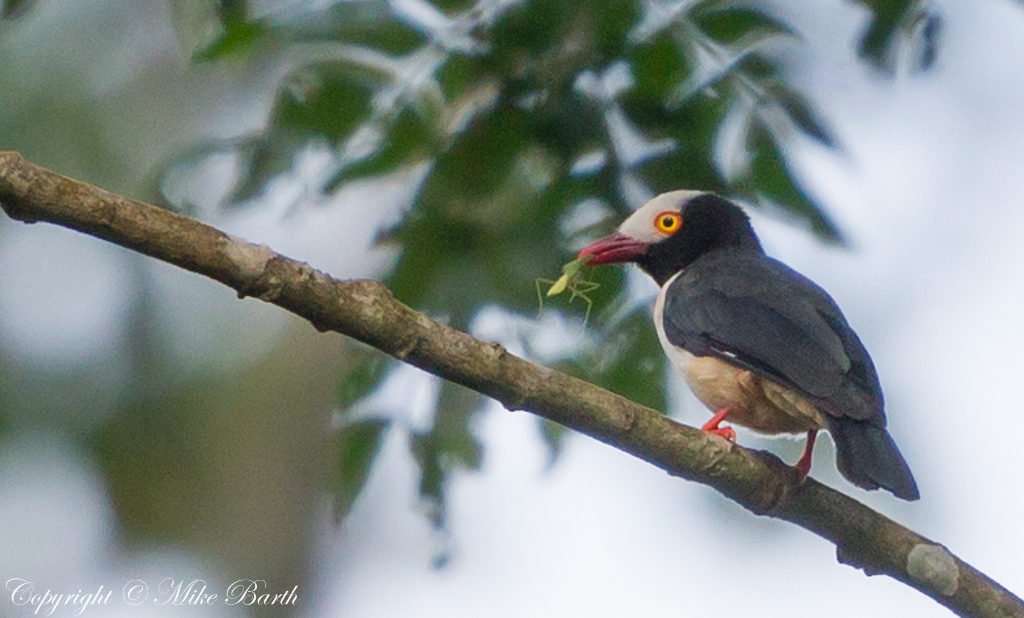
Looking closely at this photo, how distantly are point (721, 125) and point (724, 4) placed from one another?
320 mm

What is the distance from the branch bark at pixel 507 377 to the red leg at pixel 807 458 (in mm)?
43

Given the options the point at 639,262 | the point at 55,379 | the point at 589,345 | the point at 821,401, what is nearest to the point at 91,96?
the point at 55,379

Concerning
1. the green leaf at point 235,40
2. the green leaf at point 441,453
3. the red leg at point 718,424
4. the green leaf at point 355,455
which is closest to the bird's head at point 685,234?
the red leg at point 718,424

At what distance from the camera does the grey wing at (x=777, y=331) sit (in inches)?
136

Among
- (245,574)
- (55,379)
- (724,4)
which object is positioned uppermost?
(724,4)

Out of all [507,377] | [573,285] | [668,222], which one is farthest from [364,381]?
[668,222]

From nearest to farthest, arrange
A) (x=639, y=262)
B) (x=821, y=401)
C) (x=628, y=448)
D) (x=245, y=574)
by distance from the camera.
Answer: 1. (x=628, y=448)
2. (x=821, y=401)
3. (x=639, y=262)
4. (x=245, y=574)

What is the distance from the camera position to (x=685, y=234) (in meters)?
4.63

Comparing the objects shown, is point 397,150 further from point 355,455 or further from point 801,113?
point 801,113

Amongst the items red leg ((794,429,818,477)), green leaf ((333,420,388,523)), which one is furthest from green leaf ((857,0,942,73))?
green leaf ((333,420,388,523))

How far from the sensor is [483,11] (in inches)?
136

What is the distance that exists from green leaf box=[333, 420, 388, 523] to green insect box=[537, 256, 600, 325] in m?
0.55

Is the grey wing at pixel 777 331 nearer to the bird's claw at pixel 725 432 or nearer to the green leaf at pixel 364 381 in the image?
the bird's claw at pixel 725 432

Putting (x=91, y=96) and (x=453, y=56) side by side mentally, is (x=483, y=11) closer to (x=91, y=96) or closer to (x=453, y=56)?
(x=453, y=56)
